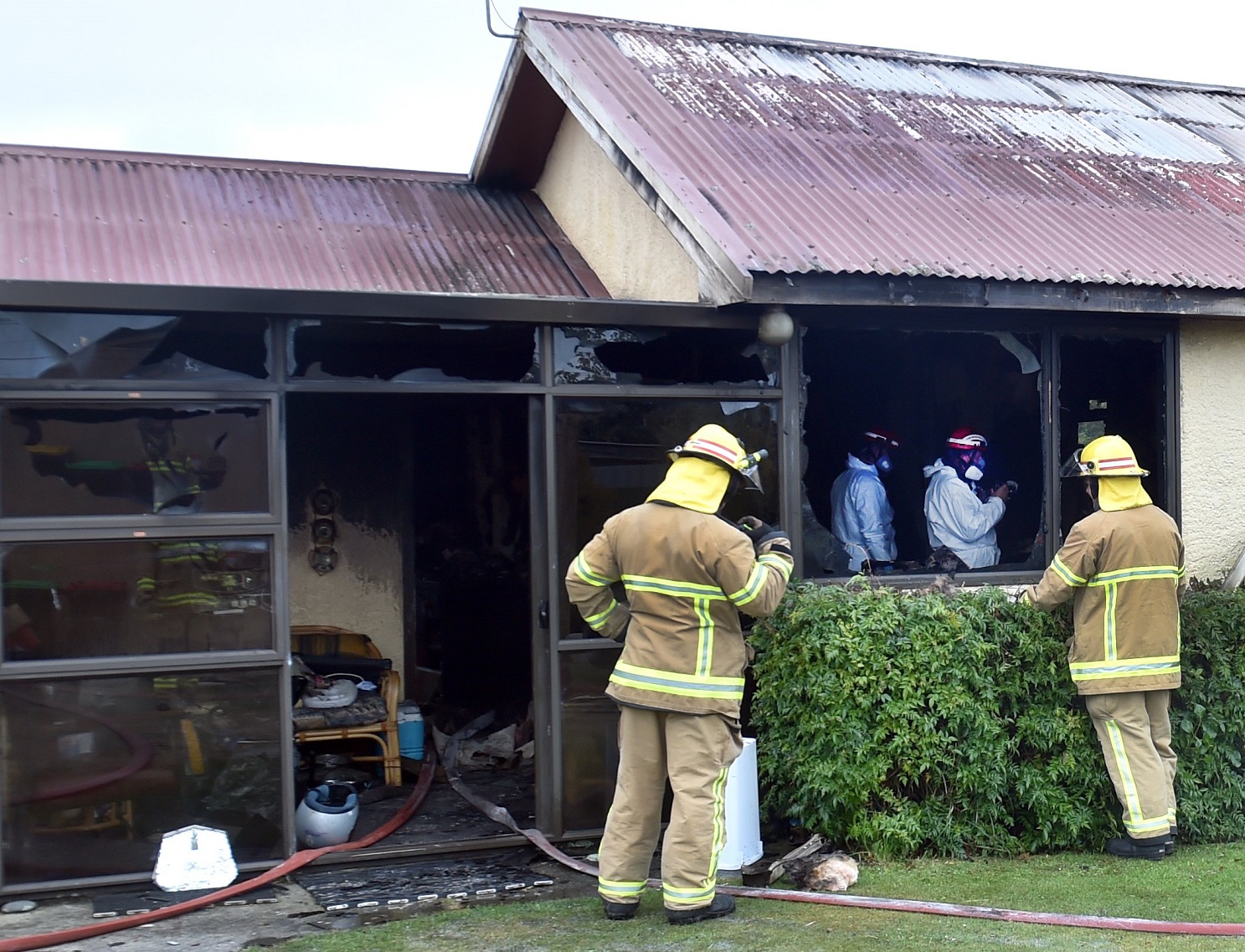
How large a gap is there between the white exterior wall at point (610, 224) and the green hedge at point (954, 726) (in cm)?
203

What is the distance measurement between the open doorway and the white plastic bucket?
3188 millimetres

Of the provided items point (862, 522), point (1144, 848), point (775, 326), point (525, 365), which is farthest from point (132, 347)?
point (1144, 848)

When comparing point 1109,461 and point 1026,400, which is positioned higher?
point 1026,400

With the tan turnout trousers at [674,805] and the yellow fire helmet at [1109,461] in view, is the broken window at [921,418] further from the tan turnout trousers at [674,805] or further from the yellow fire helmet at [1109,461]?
the tan turnout trousers at [674,805]

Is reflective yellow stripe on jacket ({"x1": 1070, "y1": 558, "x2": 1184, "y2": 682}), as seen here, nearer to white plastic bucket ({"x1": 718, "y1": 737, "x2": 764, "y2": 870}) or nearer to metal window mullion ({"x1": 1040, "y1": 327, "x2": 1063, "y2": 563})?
metal window mullion ({"x1": 1040, "y1": 327, "x2": 1063, "y2": 563})

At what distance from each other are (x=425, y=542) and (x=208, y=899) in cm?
425

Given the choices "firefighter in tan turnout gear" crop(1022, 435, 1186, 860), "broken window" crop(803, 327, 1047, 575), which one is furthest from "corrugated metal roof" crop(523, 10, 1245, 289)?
"firefighter in tan turnout gear" crop(1022, 435, 1186, 860)

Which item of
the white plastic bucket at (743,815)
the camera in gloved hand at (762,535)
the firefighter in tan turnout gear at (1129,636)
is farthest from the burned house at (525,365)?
the firefighter in tan turnout gear at (1129,636)

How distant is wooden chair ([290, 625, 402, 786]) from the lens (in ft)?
27.1

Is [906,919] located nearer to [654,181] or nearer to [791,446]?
[791,446]

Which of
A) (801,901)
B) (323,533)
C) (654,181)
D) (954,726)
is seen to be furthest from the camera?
(323,533)

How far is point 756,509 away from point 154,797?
336cm

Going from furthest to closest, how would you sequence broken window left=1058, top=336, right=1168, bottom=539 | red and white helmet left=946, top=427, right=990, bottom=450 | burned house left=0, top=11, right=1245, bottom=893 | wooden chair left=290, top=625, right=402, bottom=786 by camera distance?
wooden chair left=290, top=625, right=402, bottom=786 → red and white helmet left=946, top=427, right=990, bottom=450 → broken window left=1058, top=336, right=1168, bottom=539 → burned house left=0, top=11, right=1245, bottom=893

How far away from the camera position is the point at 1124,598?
246 inches
